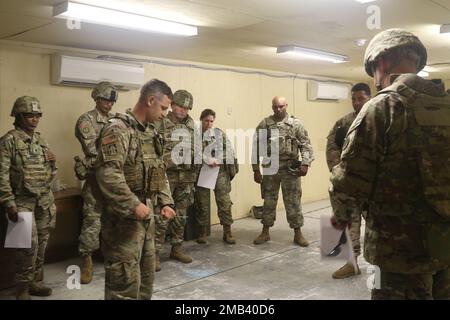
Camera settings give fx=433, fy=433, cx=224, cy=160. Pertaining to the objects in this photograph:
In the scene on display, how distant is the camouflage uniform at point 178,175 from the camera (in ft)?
14.5

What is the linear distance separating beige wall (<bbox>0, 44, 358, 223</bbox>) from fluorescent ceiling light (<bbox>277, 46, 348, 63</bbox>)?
1316 millimetres

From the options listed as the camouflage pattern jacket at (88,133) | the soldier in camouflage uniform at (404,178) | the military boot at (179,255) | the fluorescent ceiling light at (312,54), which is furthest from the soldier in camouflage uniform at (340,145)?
the camouflage pattern jacket at (88,133)

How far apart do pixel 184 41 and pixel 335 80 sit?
4.67 meters

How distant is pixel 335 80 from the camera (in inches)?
325

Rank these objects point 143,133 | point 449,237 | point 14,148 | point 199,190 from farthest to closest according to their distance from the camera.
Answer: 1. point 199,190
2. point 14,148
3. point 143,133
4. point 449,237

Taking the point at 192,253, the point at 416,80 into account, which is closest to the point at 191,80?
the point at 192,253

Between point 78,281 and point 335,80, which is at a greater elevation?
point 335,80

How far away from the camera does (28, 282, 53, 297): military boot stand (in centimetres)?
341

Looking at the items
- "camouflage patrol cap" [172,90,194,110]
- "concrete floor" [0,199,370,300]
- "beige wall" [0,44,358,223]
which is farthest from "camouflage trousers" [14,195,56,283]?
"camouflage patrol cap" [172,90,194,110]

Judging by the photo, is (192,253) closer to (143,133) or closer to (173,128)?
(173,128)

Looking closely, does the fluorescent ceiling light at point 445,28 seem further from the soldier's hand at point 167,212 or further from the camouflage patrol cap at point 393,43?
the soldier's hand at point 167,212

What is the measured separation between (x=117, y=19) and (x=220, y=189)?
94.5 inches

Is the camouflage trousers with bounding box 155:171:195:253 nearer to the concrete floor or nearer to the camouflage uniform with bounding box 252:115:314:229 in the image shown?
the concrete floor

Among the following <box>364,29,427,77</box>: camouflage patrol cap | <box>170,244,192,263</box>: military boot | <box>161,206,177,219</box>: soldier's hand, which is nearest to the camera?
<box>364,29,427,77</box>: camouflage patrol cap
